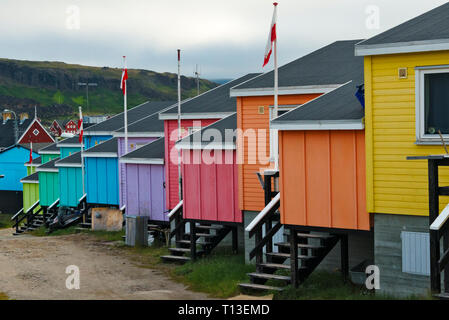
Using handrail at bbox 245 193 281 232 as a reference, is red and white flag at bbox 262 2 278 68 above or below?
above

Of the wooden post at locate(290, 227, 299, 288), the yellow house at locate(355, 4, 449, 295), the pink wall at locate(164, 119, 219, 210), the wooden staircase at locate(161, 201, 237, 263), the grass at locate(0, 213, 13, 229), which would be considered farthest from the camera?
the grass at locate(0, 213, 13, 229)

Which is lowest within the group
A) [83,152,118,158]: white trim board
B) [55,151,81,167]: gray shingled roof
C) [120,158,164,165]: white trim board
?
[55,151,81,167]: gray shingled roof

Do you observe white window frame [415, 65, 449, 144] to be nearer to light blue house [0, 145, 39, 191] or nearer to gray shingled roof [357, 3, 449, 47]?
gray shingled roof [357, 3, 449, 47]

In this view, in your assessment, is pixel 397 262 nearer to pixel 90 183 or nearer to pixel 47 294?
pixel 47 294

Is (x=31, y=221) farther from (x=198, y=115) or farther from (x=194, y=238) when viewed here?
(x=194, y=238)

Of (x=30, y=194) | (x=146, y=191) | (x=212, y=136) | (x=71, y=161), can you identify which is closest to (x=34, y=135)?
(x=30, y=194)

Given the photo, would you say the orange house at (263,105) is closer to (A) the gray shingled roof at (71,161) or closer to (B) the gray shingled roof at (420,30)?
(B) the gray shingled roof at (420,30)

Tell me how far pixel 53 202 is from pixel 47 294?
24.7 m

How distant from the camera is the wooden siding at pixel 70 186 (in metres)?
38.8

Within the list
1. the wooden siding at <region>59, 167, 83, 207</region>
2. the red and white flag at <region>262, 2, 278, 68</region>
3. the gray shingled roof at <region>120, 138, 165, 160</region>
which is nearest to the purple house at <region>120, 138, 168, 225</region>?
the gray shingled roof at <region>120, 138, 165, 160</region>

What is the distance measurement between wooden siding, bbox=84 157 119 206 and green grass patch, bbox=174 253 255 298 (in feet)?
39.0

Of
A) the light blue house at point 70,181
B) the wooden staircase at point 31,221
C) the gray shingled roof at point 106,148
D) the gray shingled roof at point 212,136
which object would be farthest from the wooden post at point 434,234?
the wooden staircase at point 31,221

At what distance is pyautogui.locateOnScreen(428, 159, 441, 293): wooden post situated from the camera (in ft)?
46.8

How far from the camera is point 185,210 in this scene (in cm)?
2373
